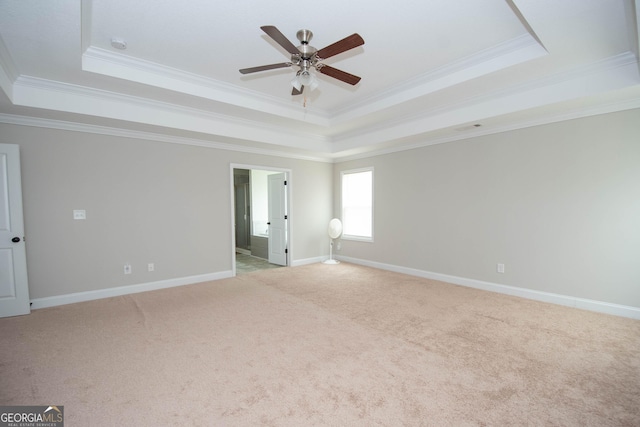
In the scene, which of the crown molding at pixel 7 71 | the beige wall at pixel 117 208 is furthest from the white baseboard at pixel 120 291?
the crown molding at pixel 7 71

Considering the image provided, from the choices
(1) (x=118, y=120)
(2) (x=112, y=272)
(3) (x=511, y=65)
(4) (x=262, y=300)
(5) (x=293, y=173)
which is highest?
(3) (x=511, y=65)

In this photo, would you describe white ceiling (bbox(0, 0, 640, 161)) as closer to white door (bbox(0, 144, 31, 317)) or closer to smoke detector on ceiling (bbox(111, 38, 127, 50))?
smoke detector on ceiling (bbox(111, 38, 127, 50))

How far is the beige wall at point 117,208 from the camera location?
3.66 m

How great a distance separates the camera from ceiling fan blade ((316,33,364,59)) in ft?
6.65

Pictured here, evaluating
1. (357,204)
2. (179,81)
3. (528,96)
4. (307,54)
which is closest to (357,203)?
(357,204)

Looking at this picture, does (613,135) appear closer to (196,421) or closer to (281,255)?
→ (196,421)

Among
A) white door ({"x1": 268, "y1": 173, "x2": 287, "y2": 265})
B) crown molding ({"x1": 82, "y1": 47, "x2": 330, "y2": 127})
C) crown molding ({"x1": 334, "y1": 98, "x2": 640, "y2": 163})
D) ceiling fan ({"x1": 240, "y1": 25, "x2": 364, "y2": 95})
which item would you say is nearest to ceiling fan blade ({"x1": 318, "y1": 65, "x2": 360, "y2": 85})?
ceiling fan ({"x1": 240, "y1": 25, "x2": 364, "y2": 95})

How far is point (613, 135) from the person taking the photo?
10.8 ft

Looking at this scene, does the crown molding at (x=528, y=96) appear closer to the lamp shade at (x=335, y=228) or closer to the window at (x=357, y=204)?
the window at (x=357, y=204)

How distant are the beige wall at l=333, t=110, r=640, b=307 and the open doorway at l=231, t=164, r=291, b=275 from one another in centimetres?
237

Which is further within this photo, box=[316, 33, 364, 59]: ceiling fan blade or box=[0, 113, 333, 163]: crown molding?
box=[0, 113, 333, 163]: crown molding

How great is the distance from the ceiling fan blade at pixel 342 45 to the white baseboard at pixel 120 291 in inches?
162

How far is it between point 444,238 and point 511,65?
2759 millimetres

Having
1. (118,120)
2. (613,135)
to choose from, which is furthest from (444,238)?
(118,120)
